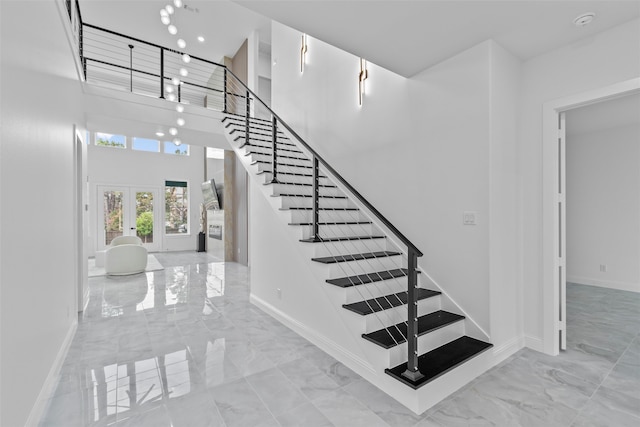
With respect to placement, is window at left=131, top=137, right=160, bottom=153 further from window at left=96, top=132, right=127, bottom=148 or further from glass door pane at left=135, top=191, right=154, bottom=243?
glass door pane at left=135, top=191, right=154, bottom=243

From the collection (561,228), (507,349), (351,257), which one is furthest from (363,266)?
(561,228)

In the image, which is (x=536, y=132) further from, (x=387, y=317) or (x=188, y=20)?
(x=188, y=20)

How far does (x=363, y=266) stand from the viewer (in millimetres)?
3293

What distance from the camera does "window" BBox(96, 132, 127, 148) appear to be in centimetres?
1023

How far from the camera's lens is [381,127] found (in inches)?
155

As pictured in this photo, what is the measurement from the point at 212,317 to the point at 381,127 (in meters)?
3.36

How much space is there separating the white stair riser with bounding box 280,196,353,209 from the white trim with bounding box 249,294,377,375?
Answer: 1369 millimetres

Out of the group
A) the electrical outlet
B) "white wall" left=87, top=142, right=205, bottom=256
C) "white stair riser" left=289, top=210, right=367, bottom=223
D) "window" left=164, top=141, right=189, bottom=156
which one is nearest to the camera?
the electrical outlet

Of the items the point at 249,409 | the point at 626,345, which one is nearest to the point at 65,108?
the point at 249,409

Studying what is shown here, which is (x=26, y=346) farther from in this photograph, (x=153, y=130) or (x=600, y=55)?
(x=600, y=55)

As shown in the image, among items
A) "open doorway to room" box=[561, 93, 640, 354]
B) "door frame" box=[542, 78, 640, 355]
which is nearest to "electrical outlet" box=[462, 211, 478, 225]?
"door frame" box=[542, 78, 640, 355]

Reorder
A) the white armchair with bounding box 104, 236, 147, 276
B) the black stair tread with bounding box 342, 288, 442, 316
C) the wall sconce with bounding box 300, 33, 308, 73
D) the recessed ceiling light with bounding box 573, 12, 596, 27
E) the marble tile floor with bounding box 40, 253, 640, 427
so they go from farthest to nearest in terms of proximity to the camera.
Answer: the white armchair with bounding box 104, 236, 147, 276 → the wall sconce with bounding box 300, 33, 308, 73 → the black stair tread with bounding box 342, 288, 442, 316 → the recessed ceiling light with bounding box 573, 12, 596, 27 → the marble tile floor with bounding box 40, 253, 640, 427

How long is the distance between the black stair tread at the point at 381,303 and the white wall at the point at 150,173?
10.4 meters

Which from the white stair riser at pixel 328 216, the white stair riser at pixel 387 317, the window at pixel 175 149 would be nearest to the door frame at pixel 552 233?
the white stair riser at pixel 387 317
